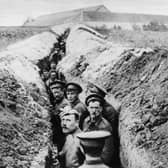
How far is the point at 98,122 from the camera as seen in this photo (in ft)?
20.7

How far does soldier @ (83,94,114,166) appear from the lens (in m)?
6.21

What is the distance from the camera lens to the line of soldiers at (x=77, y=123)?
588 cm

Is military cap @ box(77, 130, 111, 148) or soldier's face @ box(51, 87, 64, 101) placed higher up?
soldier's face @ box(51, 87, 64, 101)

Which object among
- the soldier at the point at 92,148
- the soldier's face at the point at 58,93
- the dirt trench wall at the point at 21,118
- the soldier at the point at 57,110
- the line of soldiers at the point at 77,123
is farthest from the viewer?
the soldier's face at the point at 58,93

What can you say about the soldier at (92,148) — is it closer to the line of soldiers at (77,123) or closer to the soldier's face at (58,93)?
the line of soldiers at (77,123)

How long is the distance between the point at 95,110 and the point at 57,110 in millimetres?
1235

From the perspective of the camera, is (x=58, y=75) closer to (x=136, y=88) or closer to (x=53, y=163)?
(x=136, y=88)

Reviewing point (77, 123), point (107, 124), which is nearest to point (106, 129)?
point (107, 124)

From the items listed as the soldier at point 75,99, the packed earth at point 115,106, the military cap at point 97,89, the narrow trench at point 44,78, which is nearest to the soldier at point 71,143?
the narrow trench at point 44,78

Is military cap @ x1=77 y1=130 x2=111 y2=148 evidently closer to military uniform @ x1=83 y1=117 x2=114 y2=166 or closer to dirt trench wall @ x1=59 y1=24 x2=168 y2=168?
dirt trench wall @ x1=59 y1=24 x2=168 y2=168

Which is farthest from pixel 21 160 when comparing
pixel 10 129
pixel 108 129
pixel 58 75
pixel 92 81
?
pixel 58 75

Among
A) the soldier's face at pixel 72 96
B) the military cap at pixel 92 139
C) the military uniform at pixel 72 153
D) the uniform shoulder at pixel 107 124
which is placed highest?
the soldier's face at pixel 72 96

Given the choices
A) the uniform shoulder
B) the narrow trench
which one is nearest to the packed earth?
the narrow trench

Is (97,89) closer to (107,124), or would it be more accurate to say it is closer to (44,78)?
(107,124)
